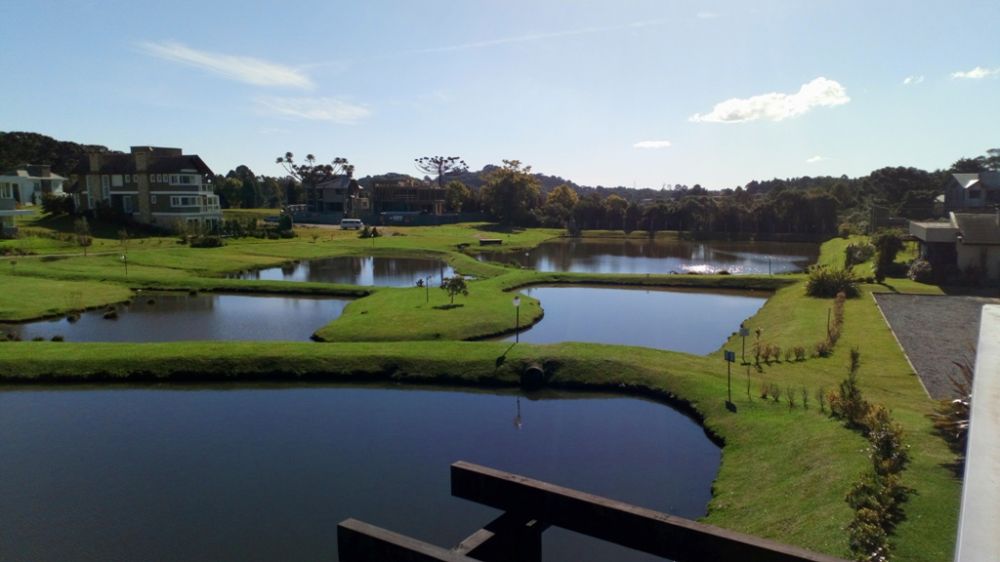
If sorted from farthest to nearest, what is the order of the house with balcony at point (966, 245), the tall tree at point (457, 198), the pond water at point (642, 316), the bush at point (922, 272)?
1. the tall tree at point (457, 198)
2. the bush at point (922, 272)
3. the house with balcony at point (966, 245)
4. the pond water at point (642, 316)

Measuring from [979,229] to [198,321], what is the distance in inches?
1739

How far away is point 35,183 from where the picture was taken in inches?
3962

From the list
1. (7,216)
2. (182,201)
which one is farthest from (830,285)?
(7,216)

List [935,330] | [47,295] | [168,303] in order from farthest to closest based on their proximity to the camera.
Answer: [168,303] < [47,295] < [935,330]

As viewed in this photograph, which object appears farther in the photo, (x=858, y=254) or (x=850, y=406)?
(x=858, y=254)

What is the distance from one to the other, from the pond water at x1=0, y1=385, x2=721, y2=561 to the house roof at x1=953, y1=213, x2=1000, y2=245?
29.4 metres

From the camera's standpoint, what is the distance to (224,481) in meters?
15.6

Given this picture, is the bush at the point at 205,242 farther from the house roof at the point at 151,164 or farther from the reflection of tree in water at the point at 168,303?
the reflection of tree in water at the point at 168,303

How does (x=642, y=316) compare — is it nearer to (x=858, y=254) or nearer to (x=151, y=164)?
(x=858, y=254)

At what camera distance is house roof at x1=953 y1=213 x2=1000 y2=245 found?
39.1 metres

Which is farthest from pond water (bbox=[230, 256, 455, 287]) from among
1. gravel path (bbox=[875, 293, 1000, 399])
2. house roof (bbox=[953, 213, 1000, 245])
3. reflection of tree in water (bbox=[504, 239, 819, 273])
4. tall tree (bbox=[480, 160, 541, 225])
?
tall tree (bbox=[480, 160, 541, 225])

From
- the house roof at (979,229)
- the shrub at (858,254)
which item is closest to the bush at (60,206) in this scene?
the shrub at (858,254)

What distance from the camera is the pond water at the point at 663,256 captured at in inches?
2408

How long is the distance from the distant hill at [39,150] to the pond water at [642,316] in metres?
93.2
